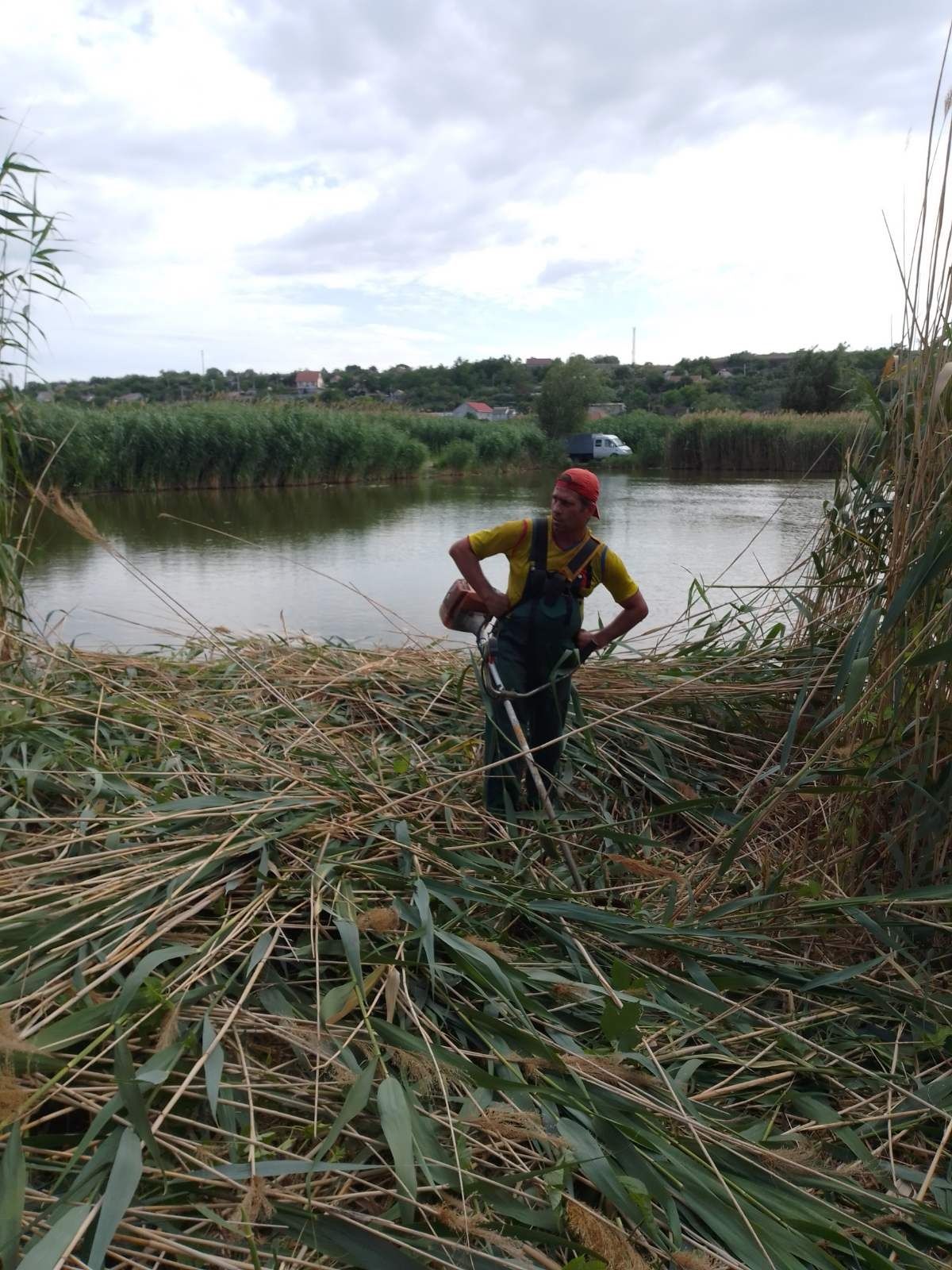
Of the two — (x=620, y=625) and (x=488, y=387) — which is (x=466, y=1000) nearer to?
(x=620, y=625)

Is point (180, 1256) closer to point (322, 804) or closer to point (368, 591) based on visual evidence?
point (322, 804)

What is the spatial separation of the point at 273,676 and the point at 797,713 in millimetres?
2584

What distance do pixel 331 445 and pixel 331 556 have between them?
29.4ft

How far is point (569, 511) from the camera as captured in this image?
3.04 m

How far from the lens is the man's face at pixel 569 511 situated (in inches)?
119

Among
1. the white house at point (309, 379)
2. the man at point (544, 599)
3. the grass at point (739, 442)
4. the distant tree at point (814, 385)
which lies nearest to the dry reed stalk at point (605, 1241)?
the man at point (544, 599)

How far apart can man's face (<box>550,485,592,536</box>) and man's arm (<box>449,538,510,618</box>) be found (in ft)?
1.16

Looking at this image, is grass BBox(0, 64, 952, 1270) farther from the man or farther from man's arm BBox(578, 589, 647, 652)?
man's arm BBox(578, 589, 647, 652)

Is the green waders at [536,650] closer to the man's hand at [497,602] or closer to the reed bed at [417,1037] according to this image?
the man's hand at [497,602]

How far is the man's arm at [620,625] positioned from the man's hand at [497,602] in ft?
1.00

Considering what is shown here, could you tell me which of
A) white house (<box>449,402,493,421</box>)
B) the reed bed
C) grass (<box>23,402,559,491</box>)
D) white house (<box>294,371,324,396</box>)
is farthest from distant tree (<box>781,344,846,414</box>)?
white house (<box>294,371,324,396</box>)

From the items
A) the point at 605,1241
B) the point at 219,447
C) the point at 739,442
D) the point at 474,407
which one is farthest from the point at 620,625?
the point at 474,407

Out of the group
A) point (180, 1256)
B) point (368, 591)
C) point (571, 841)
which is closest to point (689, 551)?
point (368, 591)

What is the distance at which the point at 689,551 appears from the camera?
11508 millimetres
